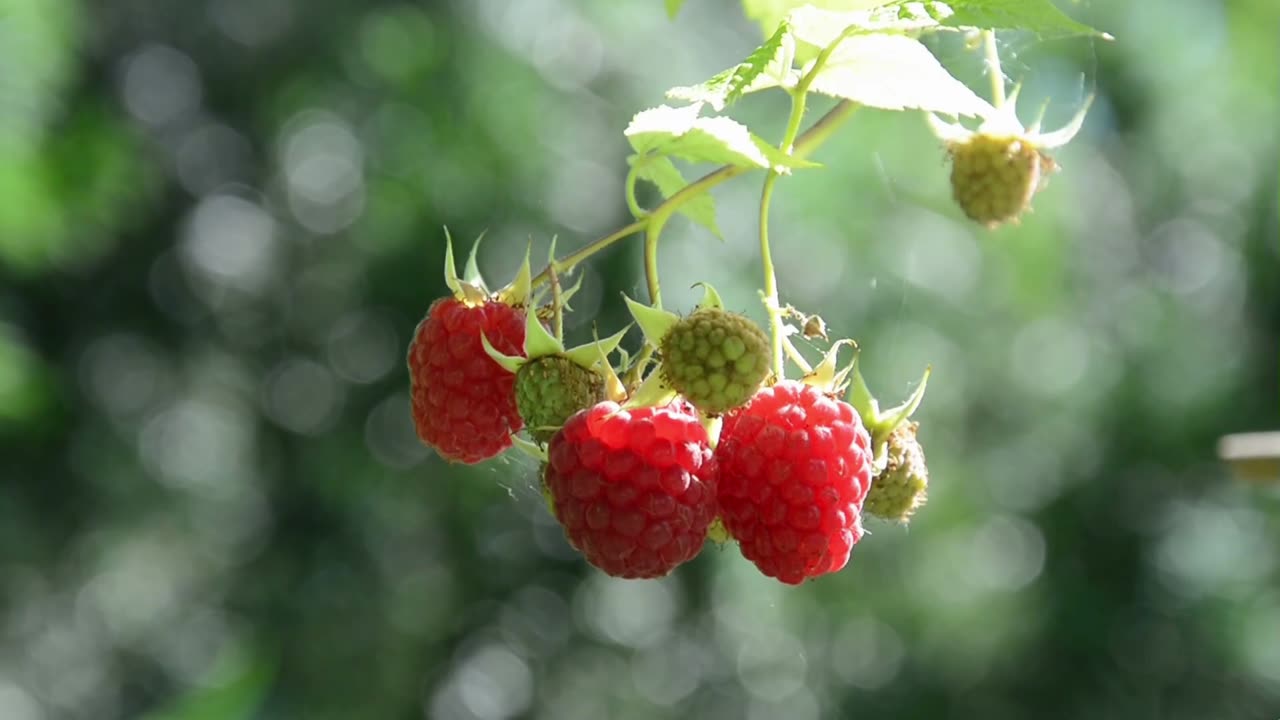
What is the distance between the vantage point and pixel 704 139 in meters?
0.80

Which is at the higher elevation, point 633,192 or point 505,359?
point 633,192

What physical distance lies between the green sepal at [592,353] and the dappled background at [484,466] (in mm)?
3530

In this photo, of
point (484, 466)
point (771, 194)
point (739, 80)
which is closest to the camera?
point (739, 80)

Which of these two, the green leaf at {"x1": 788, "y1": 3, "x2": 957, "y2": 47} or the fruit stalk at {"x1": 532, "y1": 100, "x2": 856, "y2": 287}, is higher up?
the green leaf at {"x1": 788, "y1": 3, "x2": 957, "y2": 47}

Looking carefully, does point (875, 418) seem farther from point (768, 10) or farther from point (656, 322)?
point (768, 10)

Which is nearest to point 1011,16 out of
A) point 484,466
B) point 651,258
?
point 651,258

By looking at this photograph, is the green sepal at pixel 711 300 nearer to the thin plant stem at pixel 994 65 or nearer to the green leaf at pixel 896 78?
the green leaf at pixel 896 78

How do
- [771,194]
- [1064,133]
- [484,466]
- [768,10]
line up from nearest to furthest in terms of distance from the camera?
[771,194]
[768,10]
[1064,133]
[484,466]

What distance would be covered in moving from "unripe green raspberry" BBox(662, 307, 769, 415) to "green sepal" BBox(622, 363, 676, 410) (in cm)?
2

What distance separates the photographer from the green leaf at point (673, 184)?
0.89 metres

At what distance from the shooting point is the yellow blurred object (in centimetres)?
130

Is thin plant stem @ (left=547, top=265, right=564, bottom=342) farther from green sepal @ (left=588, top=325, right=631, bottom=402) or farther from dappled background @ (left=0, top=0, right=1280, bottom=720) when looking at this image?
dappled background @ (left=0, top=0, right=1280, bottom=720)

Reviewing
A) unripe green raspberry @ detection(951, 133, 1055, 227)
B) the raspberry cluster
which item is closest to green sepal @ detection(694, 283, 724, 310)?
the raspberry cluster

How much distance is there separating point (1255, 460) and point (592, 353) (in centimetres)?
76
